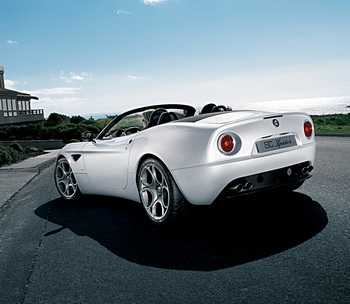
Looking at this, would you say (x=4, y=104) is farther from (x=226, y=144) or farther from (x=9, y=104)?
(x=226, y=144)

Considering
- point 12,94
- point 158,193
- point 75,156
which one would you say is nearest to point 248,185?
point 158,193

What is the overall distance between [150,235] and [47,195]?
147 inches

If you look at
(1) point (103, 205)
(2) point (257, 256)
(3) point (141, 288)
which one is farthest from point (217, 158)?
(1) point (103, 205)

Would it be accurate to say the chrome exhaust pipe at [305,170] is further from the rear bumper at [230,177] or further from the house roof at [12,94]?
the house roof at [12,94]

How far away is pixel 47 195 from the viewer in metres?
7.83

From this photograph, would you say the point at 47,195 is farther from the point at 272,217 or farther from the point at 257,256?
the point at 257,256

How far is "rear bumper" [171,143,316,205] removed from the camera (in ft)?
14.3

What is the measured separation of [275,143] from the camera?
15.3ft

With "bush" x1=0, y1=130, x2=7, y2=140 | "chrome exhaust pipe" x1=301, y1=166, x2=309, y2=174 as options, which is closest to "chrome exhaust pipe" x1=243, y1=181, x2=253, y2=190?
"chrome exhaust pipe" x1=301, y1=166, x2=309, y2=174

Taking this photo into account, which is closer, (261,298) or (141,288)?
(261,298)

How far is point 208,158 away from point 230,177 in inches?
11.6

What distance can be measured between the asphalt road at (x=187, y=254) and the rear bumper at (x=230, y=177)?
0.99ft

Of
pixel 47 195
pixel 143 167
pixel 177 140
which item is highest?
pixel 177 140

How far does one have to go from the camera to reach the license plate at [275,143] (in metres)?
4.54
